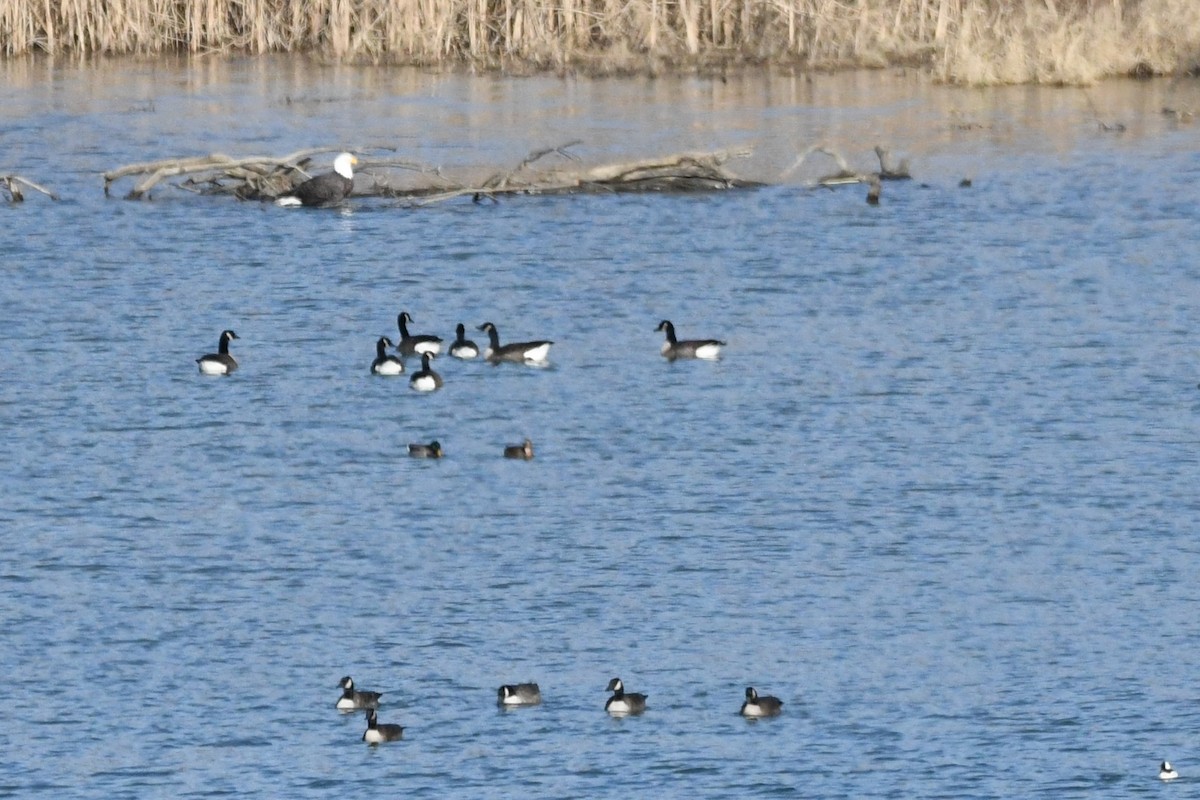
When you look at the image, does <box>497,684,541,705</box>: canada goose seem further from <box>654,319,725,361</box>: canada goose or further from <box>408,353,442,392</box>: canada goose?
<box>654,319,725,361</box>: canada goose

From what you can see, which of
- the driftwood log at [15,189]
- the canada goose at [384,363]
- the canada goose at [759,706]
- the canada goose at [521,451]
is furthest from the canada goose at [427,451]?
the driftwood log at [15,189]

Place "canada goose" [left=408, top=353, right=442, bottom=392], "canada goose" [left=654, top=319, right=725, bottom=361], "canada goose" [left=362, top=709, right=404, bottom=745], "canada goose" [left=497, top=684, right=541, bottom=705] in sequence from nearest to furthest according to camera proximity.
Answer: "canada goose" [left=362, top=709, right=404, bottom=745]
"canada goose" [left=497, top=684, right=541, bottom=705]
"canada goose" [left=408, top=353, right=442, bottom=392]
"canada goose" [left=654, top=319, right=725, bottom=361]

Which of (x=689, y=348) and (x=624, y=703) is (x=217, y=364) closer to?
(x=689, y=348)

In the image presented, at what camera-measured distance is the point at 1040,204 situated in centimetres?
3434

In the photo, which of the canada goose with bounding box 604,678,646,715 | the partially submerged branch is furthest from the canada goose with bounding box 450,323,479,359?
the canada goose with bounding box 604,678,646,715

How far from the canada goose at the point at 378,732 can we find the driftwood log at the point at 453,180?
18521 mm

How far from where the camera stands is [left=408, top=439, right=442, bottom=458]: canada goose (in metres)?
20.6

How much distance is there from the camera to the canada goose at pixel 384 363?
2407cm

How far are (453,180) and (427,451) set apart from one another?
51.5 ft

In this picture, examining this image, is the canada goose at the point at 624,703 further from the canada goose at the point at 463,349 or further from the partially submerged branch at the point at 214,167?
the partially submerged branch at the point at 214,167

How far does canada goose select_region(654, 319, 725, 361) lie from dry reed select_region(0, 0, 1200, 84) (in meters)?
21.9

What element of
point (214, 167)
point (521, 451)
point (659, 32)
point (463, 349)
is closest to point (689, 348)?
point (463, 349)

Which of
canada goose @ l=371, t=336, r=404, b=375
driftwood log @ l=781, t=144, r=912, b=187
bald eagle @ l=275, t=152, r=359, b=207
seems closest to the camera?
canada goose @ l=371, t=336, r=404, b=375

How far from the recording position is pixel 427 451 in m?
20.7
